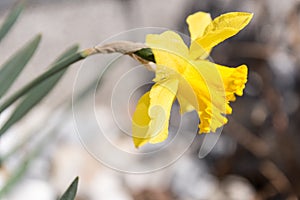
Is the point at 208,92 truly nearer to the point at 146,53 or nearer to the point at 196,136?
the point at 146,53

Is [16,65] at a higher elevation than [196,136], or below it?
higher

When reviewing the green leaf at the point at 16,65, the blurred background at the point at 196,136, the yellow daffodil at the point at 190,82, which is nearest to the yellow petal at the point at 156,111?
the yellow daffodil at the point at 190,82

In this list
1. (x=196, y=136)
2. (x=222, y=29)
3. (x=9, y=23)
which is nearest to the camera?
(x=222, y=29)

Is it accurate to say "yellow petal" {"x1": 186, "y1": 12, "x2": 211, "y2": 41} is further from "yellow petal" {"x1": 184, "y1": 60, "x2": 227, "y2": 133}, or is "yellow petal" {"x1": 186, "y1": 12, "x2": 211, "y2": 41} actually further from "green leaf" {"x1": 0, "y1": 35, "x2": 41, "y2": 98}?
"green leaf" {"x1": 0, "y1": 35, "x2": 41, "y2": 98}

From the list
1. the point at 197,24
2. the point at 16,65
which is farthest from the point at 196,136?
the point at 197,24

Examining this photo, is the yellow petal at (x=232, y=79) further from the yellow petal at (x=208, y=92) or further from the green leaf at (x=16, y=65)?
the green leaf at (x=16, y=65)

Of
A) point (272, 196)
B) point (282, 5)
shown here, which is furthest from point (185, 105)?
point (282, 5)

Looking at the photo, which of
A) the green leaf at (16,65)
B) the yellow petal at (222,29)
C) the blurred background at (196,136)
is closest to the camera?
the yellow petal at (222,29)
